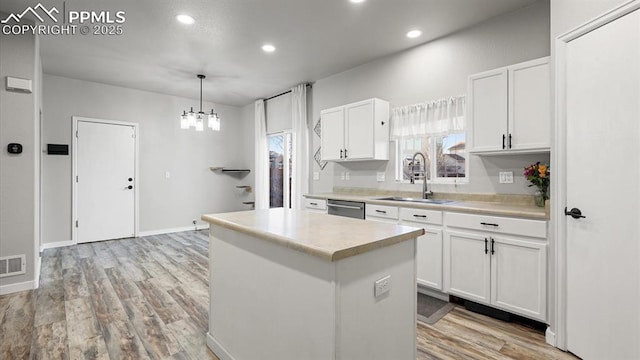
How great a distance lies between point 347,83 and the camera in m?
4.43

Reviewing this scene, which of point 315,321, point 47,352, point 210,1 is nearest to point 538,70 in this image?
point 315,321

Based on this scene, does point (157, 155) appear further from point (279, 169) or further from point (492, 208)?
point (492, 208)

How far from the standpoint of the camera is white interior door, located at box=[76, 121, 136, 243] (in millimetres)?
5012

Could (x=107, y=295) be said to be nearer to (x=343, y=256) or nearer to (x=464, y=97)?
(x=343, y=256)

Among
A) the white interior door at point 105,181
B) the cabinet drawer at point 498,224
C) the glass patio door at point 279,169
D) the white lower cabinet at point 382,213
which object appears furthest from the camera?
the glass patio door at point 279,169

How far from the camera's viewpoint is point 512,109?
8.30 feet

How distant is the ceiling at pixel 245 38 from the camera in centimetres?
276

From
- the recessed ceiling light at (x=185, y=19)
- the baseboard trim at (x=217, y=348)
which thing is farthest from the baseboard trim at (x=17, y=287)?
the recessed ceiling light at (x=185, y=19)

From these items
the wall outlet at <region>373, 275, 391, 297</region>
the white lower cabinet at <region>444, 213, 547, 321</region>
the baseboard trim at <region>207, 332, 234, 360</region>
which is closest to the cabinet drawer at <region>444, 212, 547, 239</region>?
the white lower cabinet at <region>444, 213, 547, 321</region>

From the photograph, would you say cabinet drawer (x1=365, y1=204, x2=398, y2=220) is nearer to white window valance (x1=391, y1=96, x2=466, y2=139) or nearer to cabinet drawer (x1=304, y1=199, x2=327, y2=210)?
cabinet drawer (x1=304, y1=199, x2=327, y2=210)

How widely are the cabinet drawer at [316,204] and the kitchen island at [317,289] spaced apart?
2055mm

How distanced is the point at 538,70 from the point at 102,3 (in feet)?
12.4

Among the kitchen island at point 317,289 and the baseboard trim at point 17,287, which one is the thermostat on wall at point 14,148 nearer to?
the baseboard trim at point 17,287

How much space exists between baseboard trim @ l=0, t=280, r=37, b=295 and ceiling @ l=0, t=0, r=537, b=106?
105 inches
